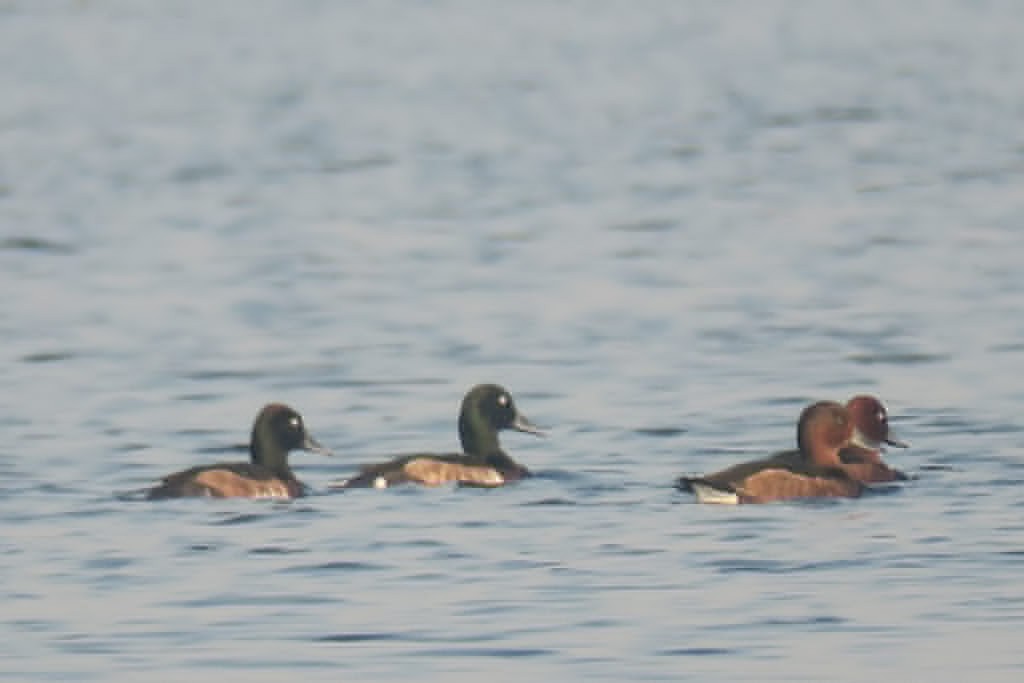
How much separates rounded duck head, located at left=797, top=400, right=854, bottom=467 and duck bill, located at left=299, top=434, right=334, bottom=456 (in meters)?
2.89

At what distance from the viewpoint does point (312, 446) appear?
19.9 metres

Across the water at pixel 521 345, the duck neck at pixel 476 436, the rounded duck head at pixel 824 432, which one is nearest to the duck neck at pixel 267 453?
the water at pixel 521 345

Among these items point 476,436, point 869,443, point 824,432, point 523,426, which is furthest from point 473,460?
point 869,443

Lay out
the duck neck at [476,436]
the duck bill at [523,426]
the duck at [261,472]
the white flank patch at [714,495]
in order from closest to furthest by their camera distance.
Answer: the white flank patch at [714,495]
the duck at [261,472]
the duck neck at [476,436]
the duck bill at [523,426]

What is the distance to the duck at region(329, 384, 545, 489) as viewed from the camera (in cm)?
1888

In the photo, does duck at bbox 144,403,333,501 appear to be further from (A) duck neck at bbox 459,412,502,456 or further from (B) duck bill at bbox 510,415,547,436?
(B) duck bill at bbox 510,415,547,436

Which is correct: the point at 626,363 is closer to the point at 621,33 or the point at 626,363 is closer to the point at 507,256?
A: the point at 507,256

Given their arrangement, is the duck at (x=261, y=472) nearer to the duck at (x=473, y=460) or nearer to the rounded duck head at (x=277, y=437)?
the rounded duck head at (x=277, y=437)

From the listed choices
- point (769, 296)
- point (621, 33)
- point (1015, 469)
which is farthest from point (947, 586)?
point (621, 33)

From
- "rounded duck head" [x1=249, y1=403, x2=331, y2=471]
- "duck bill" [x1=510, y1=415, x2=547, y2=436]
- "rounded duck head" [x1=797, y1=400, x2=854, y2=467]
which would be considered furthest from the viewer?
"duck bill" [x1=510, y1=415, x2=547, y2=436]

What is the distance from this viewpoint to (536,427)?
2069 cm

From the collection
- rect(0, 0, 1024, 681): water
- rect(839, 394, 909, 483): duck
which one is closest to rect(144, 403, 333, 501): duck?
rect(0, 0, 1024, 681): water

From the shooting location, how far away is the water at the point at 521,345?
14.6 metres

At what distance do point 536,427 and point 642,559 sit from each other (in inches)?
179
